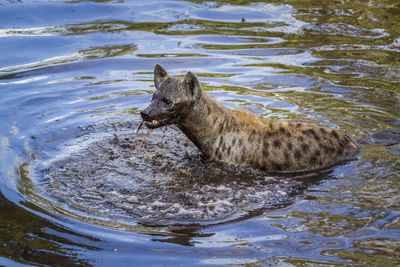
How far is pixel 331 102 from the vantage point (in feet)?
25.6

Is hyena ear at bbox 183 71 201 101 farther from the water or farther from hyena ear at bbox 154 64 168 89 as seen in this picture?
the water

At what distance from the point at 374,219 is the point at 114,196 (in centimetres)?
236

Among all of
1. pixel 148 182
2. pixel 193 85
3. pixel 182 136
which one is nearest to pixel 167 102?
pixel 193 85

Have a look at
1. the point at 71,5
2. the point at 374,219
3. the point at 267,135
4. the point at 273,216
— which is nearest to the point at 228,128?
the point at 267,135

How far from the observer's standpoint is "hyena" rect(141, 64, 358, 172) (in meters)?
5.98

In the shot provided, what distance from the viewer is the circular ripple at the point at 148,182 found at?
5.03m

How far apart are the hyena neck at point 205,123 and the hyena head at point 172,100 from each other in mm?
91

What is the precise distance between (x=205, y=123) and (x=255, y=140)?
571 mm

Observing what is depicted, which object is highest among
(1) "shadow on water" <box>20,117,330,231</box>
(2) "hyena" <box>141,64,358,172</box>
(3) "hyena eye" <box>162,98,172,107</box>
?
(3) "hyena eye" <box>162,98,172,107</box>

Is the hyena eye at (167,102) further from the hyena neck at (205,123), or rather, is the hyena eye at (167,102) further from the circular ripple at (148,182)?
the circular ripple at (148,182)

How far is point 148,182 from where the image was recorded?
572 cm

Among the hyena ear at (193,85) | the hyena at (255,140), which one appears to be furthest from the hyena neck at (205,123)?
the hyena ear at (193,85)

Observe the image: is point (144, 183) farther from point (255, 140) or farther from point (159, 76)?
point (255, 140)

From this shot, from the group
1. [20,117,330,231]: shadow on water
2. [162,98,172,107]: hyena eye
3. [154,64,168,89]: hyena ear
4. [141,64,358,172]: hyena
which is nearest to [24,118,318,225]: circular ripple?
[20,117,330,231]: shadow on water
